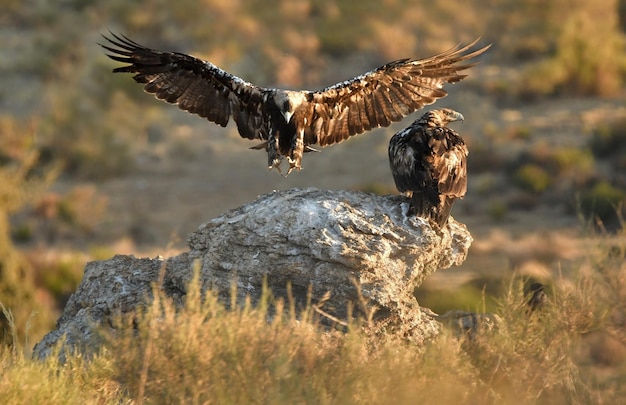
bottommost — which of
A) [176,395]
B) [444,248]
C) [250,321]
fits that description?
[176,395]

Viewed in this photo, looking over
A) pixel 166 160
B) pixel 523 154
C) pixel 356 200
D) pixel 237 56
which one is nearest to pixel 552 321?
pixel 356 200

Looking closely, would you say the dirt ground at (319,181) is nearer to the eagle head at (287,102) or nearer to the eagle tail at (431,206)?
the eagle head at (287,102)

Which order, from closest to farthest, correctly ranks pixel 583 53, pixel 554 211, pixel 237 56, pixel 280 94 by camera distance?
pixel 280 94, pixel 554 211, pixel 583 53, pixel 237 56

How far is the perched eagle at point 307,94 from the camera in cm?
946

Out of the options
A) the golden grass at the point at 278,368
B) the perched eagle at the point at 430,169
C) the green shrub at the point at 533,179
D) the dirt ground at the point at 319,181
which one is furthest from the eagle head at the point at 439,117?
the green shrub at the point at 533,179

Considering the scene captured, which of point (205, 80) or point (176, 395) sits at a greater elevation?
point (205, 80)

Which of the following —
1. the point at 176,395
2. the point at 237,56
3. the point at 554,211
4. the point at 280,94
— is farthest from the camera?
the point at 237,56

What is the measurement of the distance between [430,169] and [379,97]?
2.35 m

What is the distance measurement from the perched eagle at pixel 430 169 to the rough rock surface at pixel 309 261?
13 centimetres

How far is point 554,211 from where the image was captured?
22234mm

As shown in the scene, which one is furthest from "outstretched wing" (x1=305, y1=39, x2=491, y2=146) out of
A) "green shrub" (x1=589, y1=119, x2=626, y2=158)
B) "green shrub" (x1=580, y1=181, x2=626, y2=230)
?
"green shrub" (x1=589, y1=119, x2=626, y2=158)

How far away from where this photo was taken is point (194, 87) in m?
9.82

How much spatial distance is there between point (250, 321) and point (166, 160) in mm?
20875

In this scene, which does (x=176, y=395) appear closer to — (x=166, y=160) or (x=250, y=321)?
(x=250, y=321)
